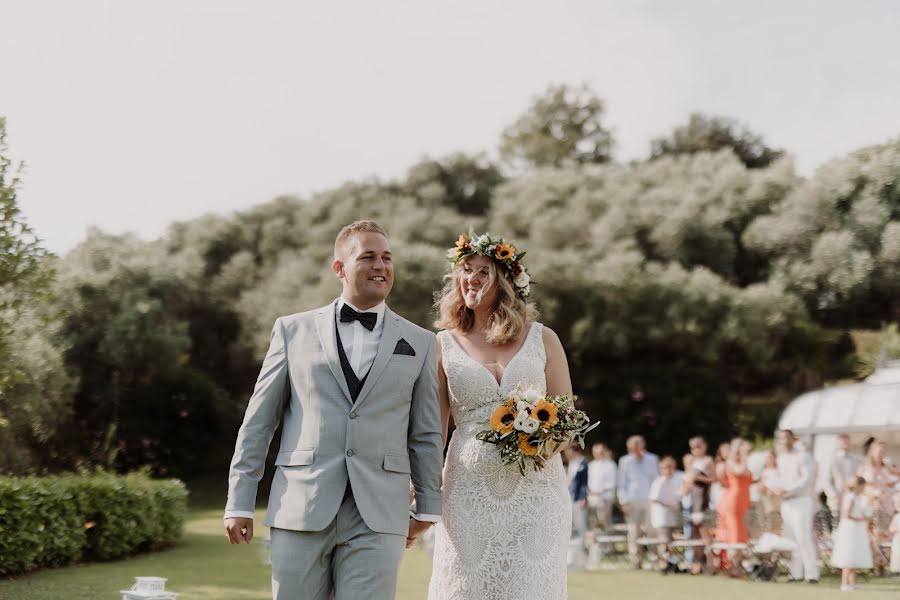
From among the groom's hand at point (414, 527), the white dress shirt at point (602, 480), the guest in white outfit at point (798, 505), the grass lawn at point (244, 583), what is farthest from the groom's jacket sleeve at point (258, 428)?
the white dress shirt at point (602, 480)

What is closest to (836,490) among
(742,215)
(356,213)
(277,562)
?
(277,562)

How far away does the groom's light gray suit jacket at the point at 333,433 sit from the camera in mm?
4043

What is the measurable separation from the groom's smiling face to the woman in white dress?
106cm

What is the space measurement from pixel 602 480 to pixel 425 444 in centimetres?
1278

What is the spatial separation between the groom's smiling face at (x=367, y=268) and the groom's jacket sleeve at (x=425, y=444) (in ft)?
1.11

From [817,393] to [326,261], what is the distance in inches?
560

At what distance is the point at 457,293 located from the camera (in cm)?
543

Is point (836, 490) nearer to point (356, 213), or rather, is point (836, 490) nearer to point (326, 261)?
point (326, 261)

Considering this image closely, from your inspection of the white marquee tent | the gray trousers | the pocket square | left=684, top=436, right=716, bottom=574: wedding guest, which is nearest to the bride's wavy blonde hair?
the pocket square

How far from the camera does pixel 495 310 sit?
17.6ft

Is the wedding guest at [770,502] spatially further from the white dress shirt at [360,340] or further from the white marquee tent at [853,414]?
the white dress shirt at [360,340]

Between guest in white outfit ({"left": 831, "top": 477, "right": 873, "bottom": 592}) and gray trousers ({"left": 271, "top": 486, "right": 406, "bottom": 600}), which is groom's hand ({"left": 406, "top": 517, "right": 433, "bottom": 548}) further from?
guest in white outfit ({"left": 831, "top": 477, "right": 873, "bottom": 592})

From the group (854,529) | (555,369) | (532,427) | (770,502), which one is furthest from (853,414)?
(532,427)

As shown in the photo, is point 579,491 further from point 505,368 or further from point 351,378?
point 351,378
